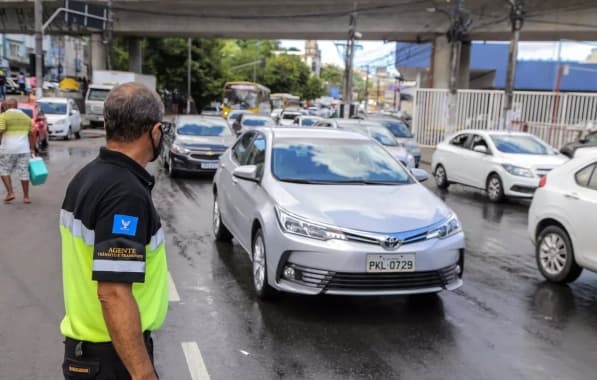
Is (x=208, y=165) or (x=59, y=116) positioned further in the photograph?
(x=59, y=116)

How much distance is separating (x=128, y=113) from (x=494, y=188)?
40.1 feet

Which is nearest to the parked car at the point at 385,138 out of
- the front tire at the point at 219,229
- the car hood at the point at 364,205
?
the front tire at the point at 219,229

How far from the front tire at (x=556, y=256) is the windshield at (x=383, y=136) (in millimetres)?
9717

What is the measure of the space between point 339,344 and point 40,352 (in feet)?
7.26

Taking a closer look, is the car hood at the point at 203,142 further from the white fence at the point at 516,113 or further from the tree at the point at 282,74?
the tree at the point at 282,74

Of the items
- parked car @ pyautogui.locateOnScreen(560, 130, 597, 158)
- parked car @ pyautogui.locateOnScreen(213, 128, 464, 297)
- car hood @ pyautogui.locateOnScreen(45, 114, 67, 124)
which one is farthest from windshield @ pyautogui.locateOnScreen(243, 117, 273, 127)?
parked car @ pyautogui.locateOnScreen(213, 128, 464, 297)

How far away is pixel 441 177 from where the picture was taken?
15.9 m

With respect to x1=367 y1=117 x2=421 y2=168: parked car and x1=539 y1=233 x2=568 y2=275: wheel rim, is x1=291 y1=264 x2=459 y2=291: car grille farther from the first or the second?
x1=367 y1=117 x2=421 y2=168: parked car

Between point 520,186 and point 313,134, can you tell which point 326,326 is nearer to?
point 313,134

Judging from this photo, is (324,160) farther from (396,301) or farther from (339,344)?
(339,344)

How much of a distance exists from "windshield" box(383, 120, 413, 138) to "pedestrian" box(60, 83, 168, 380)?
18.8 m

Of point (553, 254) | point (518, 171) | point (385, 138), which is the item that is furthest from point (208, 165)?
point (553, 254)

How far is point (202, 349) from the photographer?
4.71 metres

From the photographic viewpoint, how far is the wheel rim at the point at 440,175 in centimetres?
1575
